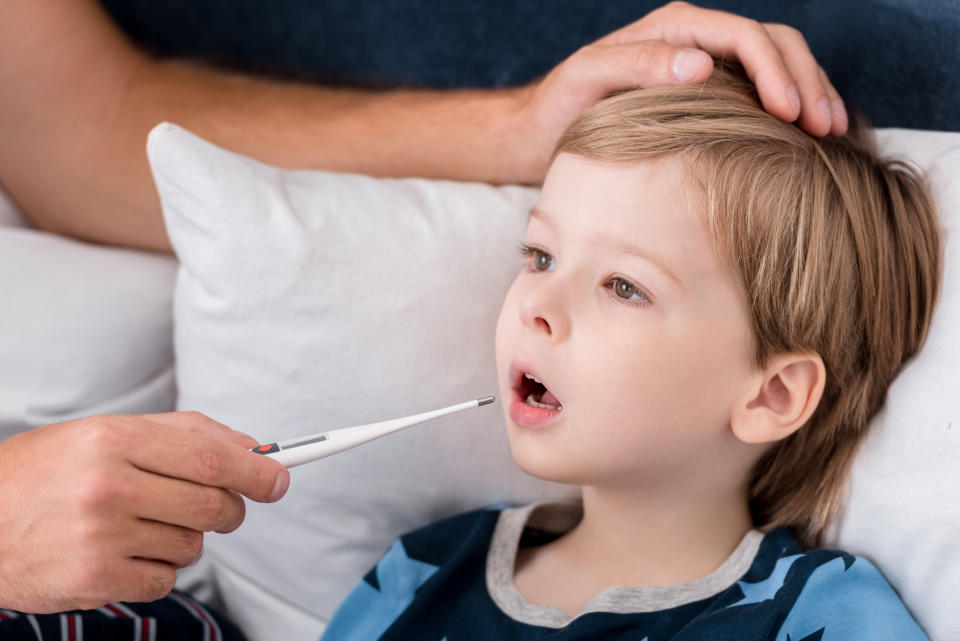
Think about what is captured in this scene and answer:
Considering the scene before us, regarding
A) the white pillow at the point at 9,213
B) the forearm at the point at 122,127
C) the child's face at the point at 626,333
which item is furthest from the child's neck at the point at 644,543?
the white pillow at the point at 9,213

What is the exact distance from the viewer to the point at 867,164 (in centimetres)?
98

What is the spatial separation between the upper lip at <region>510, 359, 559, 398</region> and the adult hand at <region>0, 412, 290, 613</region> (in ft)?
0.87

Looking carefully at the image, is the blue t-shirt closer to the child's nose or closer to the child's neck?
the child's neck

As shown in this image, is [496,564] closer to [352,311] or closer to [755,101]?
[352,311]

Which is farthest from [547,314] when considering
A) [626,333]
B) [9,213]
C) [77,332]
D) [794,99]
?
[9,213]

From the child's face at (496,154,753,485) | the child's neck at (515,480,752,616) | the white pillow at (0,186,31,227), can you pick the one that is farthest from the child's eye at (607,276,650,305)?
the white pillow at (0,186,31,227)

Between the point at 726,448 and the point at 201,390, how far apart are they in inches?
26.6

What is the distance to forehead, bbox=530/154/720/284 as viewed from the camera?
33.8 inches

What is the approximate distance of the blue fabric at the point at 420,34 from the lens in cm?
130

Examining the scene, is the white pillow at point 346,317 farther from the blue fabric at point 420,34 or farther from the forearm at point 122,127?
the blue fabric at point 420,34

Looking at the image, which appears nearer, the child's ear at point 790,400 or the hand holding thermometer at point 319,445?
the hand holding thermometer at point 319,445

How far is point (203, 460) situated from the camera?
0.73 m

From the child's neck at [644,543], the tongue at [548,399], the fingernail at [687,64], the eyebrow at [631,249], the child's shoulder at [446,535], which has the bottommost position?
the child's shoulder at [446,535]

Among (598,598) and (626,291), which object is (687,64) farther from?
(598,598)
